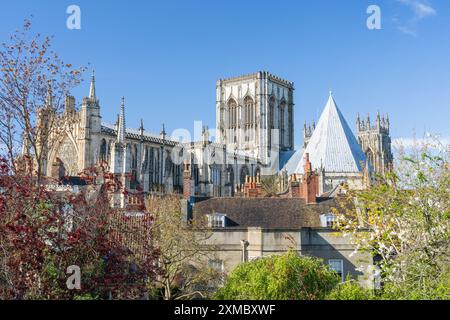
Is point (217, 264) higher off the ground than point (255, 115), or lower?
lower

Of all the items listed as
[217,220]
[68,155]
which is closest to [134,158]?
[68,155]

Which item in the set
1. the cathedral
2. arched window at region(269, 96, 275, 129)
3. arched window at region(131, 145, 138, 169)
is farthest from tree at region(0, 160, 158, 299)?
arched window at region(269, 96, 275, 129)

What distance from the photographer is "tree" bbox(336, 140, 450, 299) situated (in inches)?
477

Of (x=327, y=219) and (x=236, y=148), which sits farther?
(x=236, y=148)

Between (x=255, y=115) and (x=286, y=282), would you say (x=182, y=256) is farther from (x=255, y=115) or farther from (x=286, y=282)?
(x=255, y=115)

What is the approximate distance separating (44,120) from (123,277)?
207 inches

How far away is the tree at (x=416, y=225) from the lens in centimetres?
1212

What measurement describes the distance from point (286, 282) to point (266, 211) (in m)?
12.5

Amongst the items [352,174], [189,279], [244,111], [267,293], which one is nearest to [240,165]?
[244,111]

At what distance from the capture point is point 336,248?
2494 cm

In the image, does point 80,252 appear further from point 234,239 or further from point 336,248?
point 336,248

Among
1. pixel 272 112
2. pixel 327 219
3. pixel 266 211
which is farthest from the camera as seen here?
pixel 272 112

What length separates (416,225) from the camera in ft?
43.1

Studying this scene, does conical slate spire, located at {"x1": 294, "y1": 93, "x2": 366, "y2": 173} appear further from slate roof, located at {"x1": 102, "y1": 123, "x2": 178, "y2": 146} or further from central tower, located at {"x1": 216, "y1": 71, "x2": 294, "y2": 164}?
central tower, located at {"x1": 216, "y1": 71, "x2": 294, "y2": 164}
